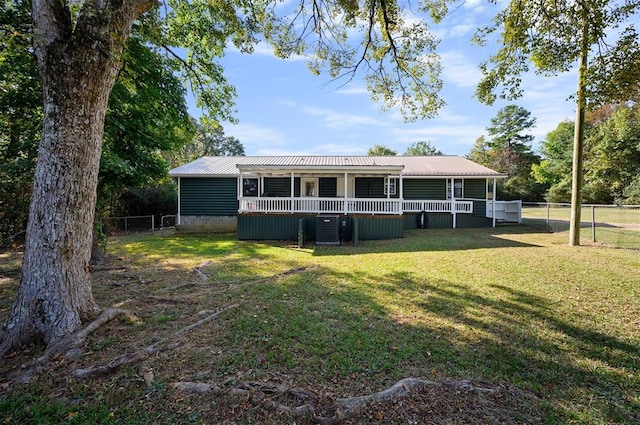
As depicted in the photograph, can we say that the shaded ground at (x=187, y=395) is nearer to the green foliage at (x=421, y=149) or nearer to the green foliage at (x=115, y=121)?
the green foliage at (x=115, y=121)

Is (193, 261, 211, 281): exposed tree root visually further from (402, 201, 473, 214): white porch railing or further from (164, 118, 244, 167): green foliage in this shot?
(164, 118, 244, 167): green foliage

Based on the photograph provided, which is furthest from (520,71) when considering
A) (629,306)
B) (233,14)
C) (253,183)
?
(253,183)

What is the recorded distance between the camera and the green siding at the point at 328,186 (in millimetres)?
15745

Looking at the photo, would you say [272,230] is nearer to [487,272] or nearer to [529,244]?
[487,272]

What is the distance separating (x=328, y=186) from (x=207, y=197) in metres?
6.54

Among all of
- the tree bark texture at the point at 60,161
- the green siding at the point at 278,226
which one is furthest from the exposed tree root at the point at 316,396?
the green siding at the point at 278,226

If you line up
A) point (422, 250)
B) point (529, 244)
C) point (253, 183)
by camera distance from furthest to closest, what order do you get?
point (253, 183) < point (529, 244) < point (422, 250)

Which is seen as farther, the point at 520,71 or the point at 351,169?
the point at 351,169

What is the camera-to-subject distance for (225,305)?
14.8 feet

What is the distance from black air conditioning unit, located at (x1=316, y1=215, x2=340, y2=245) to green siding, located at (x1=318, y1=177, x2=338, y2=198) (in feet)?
→ 17.2

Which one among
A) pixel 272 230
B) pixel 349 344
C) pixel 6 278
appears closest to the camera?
pixel 349 344

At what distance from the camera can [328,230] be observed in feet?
35.0

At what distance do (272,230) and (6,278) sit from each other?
7.35 meters

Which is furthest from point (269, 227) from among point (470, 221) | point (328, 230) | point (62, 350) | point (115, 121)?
point (470, 221)
